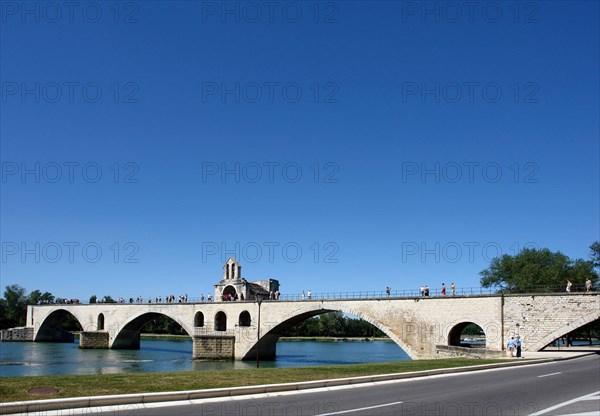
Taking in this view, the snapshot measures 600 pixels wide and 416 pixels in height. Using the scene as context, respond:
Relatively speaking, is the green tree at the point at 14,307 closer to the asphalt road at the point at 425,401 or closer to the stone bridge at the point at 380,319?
the stone bridge at the point at 380,319

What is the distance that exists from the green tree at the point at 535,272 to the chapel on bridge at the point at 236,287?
102 feet

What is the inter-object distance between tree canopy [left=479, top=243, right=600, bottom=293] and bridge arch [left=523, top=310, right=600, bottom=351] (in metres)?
25.5

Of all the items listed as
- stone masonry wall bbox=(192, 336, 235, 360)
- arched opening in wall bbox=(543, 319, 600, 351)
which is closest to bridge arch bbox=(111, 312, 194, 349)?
stone masonry wall bbox=(192, 336, 235, 360)

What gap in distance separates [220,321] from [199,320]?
10.5 ft

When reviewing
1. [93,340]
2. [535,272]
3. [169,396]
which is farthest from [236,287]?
[169,396]

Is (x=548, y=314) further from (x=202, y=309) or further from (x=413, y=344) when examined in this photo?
(x=202, y=309)

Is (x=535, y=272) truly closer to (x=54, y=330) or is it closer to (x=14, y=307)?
(x=54, y=330)

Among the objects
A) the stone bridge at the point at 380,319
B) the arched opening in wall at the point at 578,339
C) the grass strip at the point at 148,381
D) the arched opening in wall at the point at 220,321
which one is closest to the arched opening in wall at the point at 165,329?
the stone bridge at the point at 380,319

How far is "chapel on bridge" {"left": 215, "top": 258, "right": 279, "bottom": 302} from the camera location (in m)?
70.0

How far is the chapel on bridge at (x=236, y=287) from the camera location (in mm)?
70000

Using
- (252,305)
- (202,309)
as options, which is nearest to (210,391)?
(252,305)

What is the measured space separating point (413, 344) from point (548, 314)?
1156cm

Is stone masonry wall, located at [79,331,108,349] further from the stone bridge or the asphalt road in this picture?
the asphalt road

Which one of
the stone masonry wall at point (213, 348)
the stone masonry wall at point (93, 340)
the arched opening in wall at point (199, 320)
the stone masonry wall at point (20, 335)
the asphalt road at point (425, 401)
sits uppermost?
the asphalt road at point (425, 401)
